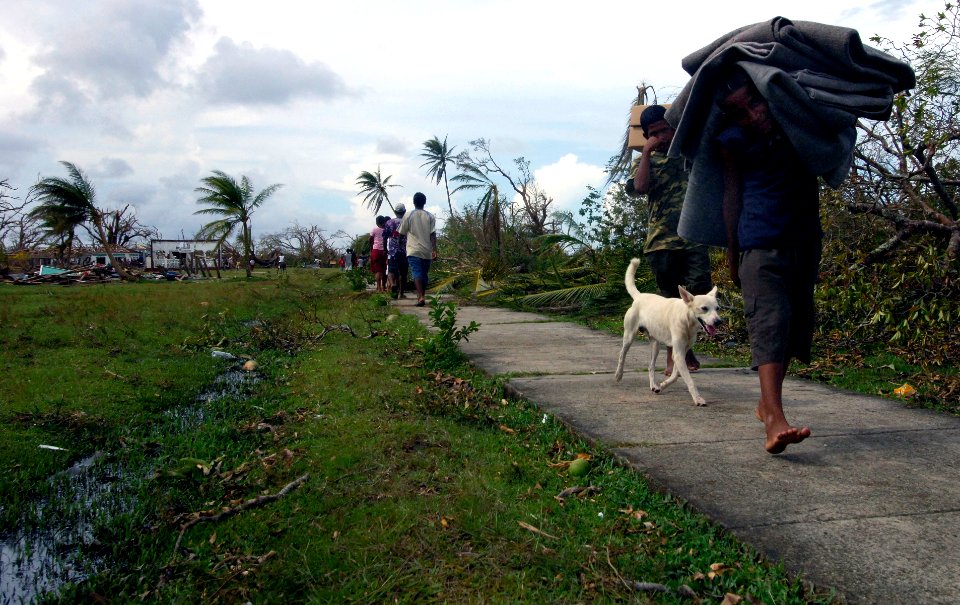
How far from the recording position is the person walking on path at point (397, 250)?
1312 cm

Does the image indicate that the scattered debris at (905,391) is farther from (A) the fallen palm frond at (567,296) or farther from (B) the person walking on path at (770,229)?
(A) the fallen palm frond at (567,296)

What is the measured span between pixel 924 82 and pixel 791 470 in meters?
3.64

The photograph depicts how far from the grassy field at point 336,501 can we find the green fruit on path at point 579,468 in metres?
0.02

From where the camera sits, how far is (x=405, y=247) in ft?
42.7

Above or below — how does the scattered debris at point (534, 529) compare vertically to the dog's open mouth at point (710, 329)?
below

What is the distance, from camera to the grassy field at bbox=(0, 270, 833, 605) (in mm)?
2115

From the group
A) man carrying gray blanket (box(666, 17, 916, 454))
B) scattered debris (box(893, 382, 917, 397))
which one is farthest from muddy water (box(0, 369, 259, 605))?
scattered debris (box(893, 382, 917, 397))

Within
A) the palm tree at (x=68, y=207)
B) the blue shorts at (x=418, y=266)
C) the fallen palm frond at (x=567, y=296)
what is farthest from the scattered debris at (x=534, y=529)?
the palm tree at (x=68, y=207)

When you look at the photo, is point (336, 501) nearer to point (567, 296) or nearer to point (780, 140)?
point (780, 140)

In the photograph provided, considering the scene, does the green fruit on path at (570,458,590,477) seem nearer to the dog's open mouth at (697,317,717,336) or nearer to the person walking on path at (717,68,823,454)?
the person walking on path at (717,68,823,454)

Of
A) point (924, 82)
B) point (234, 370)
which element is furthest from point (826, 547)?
point (234, 370)

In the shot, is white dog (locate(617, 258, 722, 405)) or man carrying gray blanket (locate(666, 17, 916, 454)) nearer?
man carrying gray blanket (locate(666, 17, 916, 454))

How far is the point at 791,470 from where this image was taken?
2.87m

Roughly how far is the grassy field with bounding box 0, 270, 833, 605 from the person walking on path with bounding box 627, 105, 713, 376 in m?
1.54
